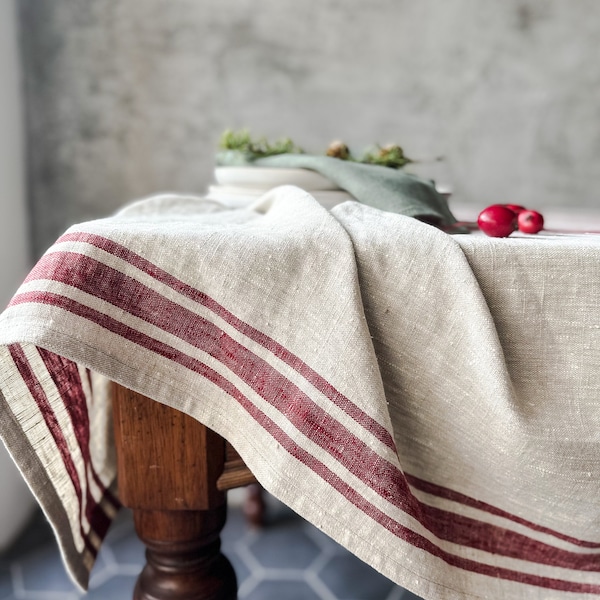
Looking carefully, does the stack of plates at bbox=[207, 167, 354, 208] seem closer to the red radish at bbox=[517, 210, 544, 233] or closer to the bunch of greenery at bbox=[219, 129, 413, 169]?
the bunch of greenery at bbox=[219, 129, 413, 169]

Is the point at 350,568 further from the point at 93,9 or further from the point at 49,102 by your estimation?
the point at 93,9

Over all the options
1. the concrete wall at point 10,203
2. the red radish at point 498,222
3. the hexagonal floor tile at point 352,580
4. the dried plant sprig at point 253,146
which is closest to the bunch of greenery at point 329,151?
the dried plant sprig at point 253,146

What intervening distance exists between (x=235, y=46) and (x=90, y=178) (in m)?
0.45

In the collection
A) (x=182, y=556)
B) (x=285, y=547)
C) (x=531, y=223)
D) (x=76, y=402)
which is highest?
(x=531, y=223)

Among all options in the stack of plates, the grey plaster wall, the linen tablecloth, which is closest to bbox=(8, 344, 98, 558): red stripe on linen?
the linen tablecloth

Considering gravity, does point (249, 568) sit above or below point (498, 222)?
below

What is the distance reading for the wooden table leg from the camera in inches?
17.1

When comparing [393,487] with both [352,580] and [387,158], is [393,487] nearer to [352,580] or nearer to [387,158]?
[387,158]

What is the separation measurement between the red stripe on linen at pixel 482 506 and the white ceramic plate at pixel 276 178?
0.36 metres

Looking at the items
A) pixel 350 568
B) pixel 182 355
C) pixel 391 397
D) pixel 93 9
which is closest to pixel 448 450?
pixel 391 397

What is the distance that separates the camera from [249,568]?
121cm

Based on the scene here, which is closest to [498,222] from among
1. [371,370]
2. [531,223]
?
[531,223]

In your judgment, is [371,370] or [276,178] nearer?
[371,370]

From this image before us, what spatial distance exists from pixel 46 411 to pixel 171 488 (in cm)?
11
